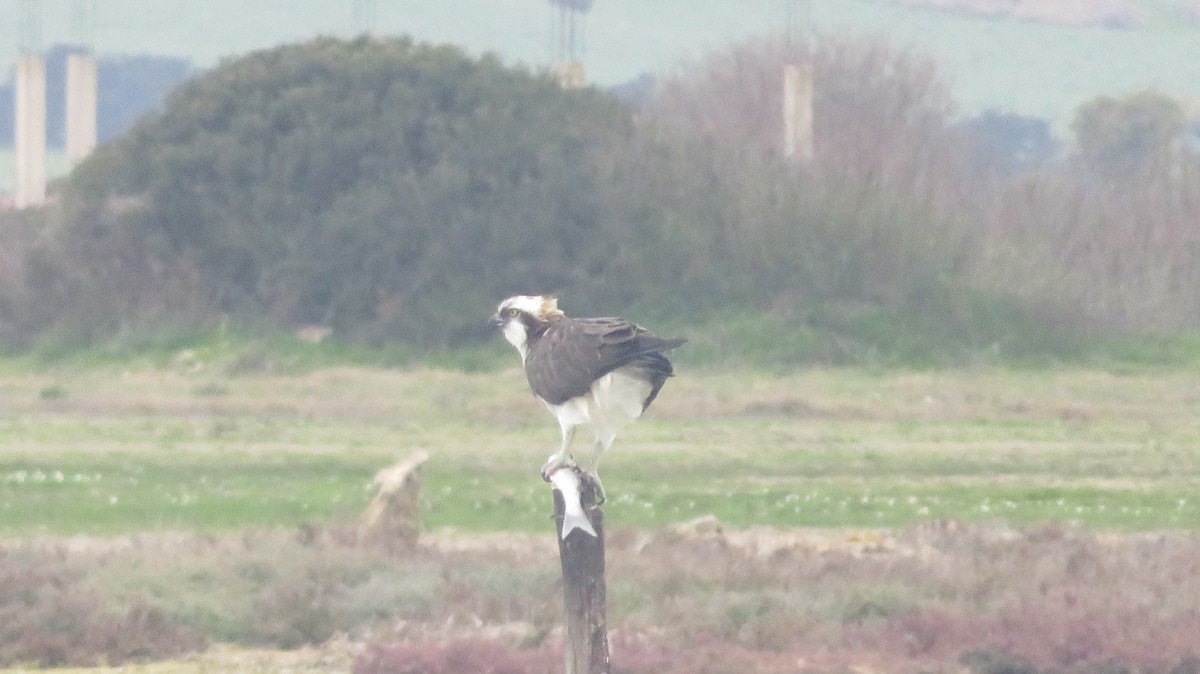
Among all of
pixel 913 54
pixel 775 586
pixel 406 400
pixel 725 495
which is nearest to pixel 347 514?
pixel 725 495

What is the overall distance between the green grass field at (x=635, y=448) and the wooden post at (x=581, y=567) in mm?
9242

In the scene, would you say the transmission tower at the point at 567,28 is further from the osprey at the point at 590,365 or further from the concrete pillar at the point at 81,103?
the osprey at the point at 590,365

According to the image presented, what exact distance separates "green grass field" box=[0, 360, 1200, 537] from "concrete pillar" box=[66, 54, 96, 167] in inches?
1093

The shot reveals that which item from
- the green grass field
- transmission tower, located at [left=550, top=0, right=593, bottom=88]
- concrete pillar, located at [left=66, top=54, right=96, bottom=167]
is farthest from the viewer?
transmission tower, located at [left=550, top=0, right=593, bottom=88]

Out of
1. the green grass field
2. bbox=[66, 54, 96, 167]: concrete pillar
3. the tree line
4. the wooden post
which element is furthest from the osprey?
bbox=[66, 54, 96, 167]: concrete pillar

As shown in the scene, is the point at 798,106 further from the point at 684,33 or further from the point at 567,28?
the point at 684,33

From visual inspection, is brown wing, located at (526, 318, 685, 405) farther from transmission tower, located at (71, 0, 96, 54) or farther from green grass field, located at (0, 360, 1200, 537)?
transmission tower, located at (71, 0, 96, 54)

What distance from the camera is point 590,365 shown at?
33.2ft

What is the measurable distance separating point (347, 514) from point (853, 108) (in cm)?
5256

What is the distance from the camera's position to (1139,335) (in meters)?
40.7

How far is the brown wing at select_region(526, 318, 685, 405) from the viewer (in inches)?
398

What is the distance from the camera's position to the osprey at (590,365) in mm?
10133

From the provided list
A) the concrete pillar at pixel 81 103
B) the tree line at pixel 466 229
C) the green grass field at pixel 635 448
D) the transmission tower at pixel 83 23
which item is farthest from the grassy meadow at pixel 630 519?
the transmission tower at pixel 83 23

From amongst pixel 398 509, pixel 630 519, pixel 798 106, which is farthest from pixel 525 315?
pixel 798 106
